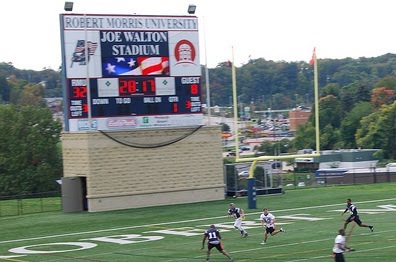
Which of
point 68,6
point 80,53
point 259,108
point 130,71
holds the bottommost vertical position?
point 259,108

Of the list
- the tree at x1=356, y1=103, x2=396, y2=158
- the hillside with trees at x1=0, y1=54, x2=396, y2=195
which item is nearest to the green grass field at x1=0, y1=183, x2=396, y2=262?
the hillside with trees at x1=0, y1=54, x2=396, y2=195

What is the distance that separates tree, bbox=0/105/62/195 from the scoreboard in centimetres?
2798

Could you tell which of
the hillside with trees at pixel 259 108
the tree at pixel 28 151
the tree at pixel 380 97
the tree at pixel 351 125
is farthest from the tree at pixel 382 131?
the tree at pixel 28 151

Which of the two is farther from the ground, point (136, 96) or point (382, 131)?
point (136, 96)

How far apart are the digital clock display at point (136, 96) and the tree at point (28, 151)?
92.8 feet

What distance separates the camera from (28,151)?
72.9m

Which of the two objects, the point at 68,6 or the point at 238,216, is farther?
the point at 68,6

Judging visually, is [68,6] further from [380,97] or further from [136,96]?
[380,97]

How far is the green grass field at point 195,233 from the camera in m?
28.9

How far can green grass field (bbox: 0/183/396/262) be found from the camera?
28922 millimetres

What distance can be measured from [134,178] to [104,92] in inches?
182

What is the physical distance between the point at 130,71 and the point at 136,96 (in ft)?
4.08

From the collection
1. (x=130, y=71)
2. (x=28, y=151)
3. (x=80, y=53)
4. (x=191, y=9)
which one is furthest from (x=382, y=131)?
(x=80, y=53)

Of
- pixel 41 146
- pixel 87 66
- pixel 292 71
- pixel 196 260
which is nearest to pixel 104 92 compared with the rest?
pixel 87 66
